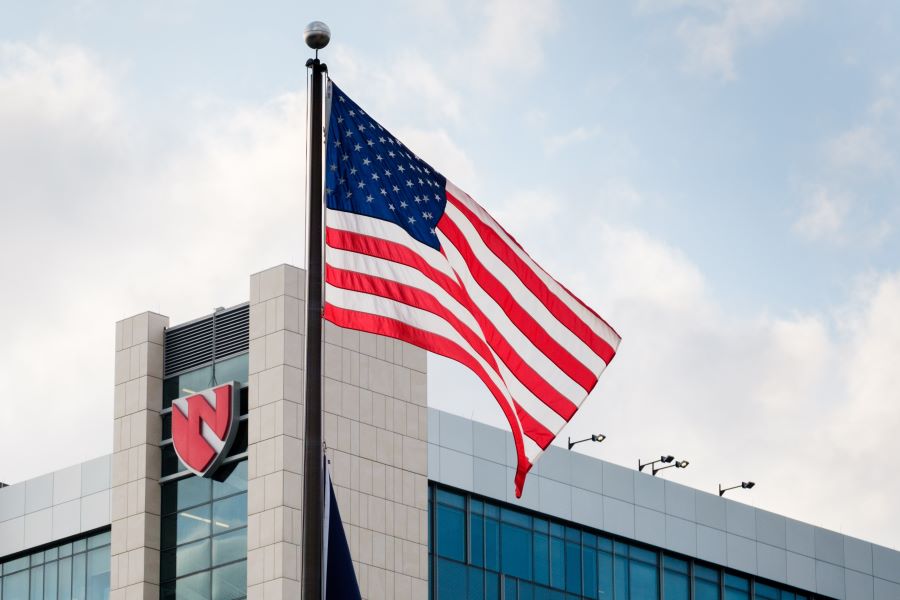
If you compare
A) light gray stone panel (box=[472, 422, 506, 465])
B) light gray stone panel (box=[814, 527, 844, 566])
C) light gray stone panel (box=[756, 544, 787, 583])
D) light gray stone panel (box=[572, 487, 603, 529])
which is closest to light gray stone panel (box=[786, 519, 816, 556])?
light gray stone panel (box=[814, 527, 844, 566])

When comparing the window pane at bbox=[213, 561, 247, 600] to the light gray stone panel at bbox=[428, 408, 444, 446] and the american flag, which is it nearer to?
the light gray stone panel at bbox=[428, 408, 444, 446]

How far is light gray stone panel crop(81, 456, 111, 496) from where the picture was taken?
2218 inches

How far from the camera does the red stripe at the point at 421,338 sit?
83.9ft

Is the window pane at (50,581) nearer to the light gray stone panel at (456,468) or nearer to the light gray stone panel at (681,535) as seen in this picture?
the light gray stone panel at (456,468)

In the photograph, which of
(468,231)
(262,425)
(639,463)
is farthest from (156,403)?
(468,231)

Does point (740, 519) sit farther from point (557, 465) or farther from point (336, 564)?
point (336, 564)

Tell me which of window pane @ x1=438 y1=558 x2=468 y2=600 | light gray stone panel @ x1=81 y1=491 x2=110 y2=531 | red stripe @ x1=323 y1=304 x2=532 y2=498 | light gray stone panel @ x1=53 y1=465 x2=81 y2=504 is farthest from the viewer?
light gray stone panel @ x1=53 y1=465 x2=81 y2=504

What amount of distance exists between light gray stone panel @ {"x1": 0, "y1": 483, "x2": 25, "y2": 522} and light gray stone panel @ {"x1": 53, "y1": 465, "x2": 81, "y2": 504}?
67.3 inches

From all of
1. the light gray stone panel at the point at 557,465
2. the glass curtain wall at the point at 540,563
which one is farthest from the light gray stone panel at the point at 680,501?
the light gray stone panel at the point at 557,465

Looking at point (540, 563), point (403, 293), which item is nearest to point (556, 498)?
point (540, 563)

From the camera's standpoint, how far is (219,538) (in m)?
52.1

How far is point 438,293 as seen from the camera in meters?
27.2

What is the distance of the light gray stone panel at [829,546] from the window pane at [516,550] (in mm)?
14043

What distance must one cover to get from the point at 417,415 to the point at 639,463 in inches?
443
